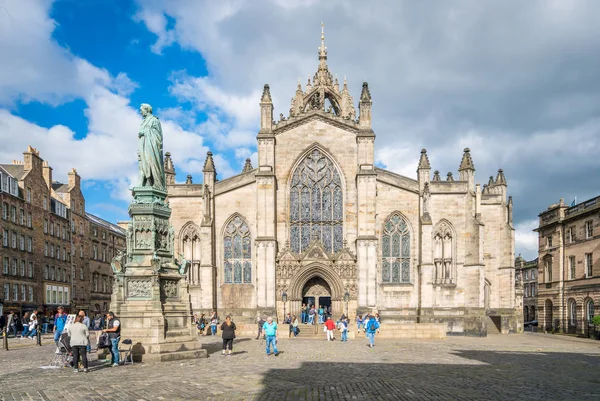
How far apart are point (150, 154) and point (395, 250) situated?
24.4m

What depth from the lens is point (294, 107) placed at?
5378 centimetres

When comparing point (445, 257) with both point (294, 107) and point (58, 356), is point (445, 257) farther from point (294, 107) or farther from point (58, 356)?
point (58, 356)

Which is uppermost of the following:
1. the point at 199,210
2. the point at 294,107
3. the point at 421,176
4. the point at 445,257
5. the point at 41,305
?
the point at 294,107

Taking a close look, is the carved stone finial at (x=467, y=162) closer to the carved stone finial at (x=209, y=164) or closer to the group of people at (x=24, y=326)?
the carved stone finial at (x=209, y=164)

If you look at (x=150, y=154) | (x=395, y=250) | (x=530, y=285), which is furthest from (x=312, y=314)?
(x=530, y=285)

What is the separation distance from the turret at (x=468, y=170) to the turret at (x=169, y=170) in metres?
21.3

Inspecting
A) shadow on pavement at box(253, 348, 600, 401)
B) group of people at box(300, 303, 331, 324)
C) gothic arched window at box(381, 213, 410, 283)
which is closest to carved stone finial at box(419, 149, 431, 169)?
gothic arched window at box(381, 213, 410, 283)

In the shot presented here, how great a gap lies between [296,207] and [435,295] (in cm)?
1160

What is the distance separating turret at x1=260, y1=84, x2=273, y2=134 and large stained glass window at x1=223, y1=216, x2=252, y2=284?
6719 mm

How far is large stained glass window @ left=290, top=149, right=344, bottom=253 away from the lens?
3881 cm

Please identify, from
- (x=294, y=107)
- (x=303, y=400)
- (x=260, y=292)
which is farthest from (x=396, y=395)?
(x=294, y=107)

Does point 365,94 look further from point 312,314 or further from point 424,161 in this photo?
point 312,314

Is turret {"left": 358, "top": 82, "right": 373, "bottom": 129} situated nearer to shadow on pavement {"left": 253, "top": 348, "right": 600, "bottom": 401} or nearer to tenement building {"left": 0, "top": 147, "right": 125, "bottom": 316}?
shadow on pavement {"left": 253, "top": 348, "right": 600, "bottom": 401}

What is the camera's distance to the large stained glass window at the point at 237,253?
1513 inches
